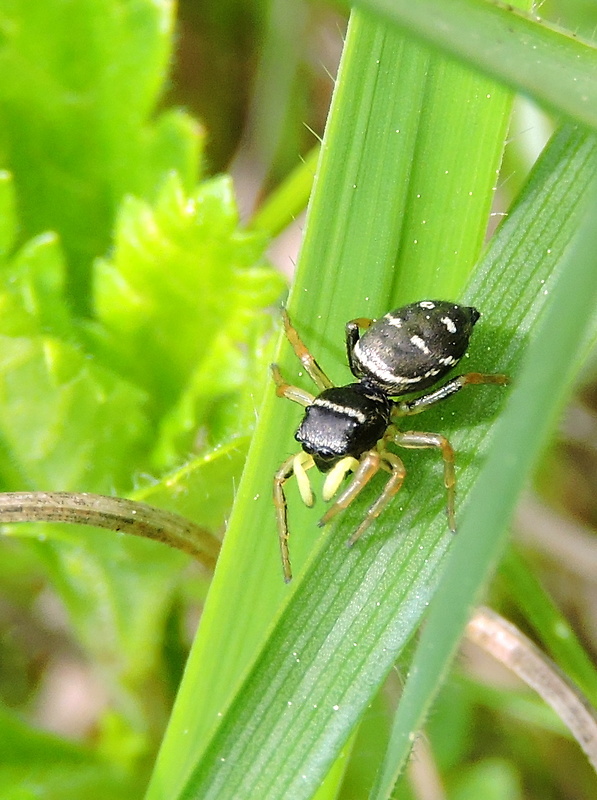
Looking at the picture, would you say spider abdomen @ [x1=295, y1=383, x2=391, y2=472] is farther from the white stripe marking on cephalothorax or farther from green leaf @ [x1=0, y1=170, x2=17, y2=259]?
green leaf @ [x1=0, y1=170, x2=17, y2=259]

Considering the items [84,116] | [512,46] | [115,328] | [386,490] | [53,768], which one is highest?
[512,46]

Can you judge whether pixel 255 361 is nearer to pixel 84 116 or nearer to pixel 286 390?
pixel 286 390

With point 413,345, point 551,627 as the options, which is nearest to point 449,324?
point 413,345

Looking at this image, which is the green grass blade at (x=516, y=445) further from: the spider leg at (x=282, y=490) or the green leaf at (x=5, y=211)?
the green leaf at (x=5, y=211)

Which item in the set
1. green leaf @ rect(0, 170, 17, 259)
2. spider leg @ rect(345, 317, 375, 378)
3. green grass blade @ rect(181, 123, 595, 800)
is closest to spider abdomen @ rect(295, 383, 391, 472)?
spider leg @ rect(345, 317, 375, 378)

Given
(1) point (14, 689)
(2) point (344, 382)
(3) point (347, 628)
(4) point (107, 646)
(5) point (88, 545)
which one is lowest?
(1) point (14, 689)

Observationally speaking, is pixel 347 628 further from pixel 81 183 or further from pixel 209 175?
pixel 209 175

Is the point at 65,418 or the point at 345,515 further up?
the point at 345,515

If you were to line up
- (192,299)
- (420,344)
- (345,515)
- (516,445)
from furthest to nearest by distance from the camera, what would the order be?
(192,299) → (420,344) → (345,515) → (516,445)

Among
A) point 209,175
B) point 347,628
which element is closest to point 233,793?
point 347,628
